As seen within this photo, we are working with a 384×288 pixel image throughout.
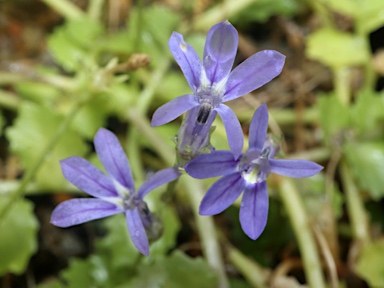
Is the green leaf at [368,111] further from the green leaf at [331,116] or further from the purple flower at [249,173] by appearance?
the purple flower at [249,173]

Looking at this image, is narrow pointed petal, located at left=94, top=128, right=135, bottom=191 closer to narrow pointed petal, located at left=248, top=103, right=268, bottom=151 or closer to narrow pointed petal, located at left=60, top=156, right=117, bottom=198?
narrow pointed petal, located at left=60, top=156, right=117, bottom=198

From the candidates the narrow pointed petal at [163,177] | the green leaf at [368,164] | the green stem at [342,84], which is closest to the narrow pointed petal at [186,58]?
the narrow pointed petal at [163,177]

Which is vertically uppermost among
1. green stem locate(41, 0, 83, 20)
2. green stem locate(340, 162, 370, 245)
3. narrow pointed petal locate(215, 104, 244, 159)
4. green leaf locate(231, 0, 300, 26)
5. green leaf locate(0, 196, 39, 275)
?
green stem locate(41, 0, 83, 20)

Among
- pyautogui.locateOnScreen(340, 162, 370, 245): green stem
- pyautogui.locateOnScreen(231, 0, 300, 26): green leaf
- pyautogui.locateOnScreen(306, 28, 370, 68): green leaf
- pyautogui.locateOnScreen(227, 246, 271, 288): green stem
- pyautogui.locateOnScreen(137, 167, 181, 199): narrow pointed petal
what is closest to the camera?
pyautogui.locateOnScreen(137, 167, 181, 199): narrow pointed petal

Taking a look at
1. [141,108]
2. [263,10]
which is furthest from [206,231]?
[263,10]

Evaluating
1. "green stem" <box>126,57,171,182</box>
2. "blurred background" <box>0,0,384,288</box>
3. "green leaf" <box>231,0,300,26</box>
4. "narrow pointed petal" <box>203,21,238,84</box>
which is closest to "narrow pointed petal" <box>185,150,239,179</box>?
"narrow pointed petal" <box>203,21,238,84</box>

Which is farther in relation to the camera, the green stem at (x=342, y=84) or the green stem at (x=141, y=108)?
the green stem at (x=342, y=84)

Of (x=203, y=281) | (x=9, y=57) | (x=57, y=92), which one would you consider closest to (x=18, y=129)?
(x=57, y=92)
